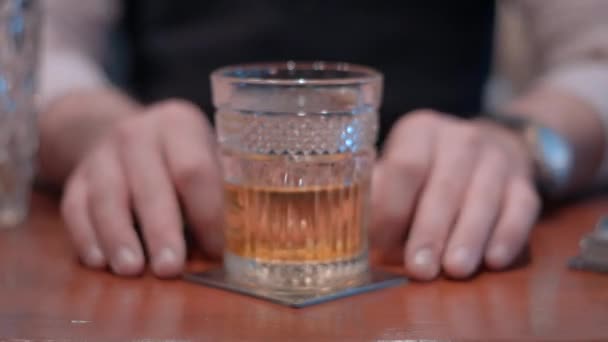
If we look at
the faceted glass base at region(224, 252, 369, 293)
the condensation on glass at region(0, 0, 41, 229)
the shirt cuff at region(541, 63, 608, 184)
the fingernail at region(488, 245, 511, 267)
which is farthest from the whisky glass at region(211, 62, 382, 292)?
the shirt cuff at region(541, 63, 608, 184)

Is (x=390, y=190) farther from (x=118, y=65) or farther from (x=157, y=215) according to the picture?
(x=118, y=65)

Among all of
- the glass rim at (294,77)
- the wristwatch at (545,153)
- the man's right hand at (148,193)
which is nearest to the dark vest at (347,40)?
the wristwatch at (545,153)

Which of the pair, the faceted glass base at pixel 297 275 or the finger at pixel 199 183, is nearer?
the faceted glass base at pixel 297 275

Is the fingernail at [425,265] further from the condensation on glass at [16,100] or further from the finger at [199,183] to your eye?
the condensation on glass at [16,100]

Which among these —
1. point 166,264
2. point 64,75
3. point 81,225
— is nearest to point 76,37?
point 64,75

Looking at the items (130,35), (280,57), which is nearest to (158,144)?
(280,57)

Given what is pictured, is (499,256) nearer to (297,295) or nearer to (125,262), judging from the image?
(297,295)

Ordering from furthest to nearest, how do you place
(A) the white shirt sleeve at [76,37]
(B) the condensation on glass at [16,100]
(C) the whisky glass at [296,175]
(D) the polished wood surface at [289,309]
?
(A) the white shirt sleeve at [76,37]
(B) the condensation on glass at [16,100]
(C) the whisky glass at [296,175]
(D) the polished wood surface at [289,309]

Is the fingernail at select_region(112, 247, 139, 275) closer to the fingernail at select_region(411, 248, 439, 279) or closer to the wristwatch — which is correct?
the fingernail at select_region(411, 248, 439, 279)
